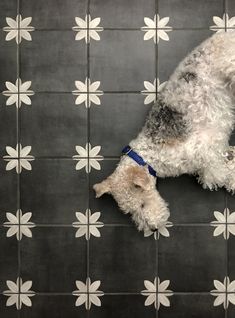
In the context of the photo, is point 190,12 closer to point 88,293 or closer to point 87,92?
point 87,92

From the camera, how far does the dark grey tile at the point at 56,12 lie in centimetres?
256

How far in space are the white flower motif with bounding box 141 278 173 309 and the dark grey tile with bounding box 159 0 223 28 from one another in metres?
1.54

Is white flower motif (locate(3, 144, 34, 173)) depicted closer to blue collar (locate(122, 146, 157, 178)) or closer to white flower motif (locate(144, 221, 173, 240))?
blue collar (locate(122, 146, 157, 178))

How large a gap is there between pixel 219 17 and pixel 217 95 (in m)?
0.54

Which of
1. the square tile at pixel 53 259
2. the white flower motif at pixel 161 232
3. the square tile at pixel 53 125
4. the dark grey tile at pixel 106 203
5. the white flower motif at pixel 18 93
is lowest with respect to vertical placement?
the square tile at pixel 53 259

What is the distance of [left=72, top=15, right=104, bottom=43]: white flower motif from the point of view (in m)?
2.56

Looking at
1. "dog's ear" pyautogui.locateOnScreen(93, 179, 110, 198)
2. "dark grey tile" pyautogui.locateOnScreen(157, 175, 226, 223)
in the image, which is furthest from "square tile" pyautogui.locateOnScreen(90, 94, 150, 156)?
"dark grey tile" pyautogui.locateOnScreen(157, 175, 226, 223)

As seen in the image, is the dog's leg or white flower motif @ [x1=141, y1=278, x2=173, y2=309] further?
white flower motif @ [x1=141, y1=278, x2=173, y2=309]

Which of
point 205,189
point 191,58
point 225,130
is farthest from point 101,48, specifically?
point 205,189

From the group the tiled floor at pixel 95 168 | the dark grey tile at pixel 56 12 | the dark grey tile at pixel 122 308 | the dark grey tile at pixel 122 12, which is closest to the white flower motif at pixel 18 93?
the tiled floor at pixel 95 168

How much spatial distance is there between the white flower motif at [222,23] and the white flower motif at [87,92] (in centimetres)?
76

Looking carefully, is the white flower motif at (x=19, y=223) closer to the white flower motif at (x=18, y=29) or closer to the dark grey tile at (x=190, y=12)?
the white flower motif at (x=18, y=29)

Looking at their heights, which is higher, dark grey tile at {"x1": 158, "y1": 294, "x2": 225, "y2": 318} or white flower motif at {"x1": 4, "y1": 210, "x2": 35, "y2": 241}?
white flower motif at {"x1": 4, "y1": 210, "x2": 35, "y2": 241}

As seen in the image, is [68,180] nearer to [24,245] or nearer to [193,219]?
[24,245]
